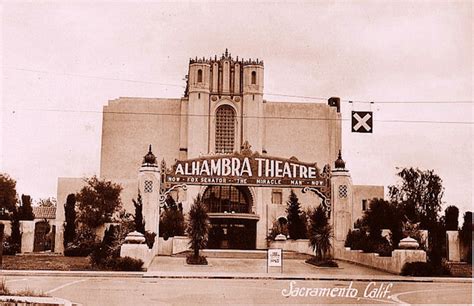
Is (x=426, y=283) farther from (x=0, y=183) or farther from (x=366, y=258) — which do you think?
(x=0, y=183)

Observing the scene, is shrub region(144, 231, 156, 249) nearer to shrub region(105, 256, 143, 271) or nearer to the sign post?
shrub region(105, 256, 143, 271)

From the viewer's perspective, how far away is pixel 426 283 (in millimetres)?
24391

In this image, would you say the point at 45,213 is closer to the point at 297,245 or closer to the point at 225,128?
the point at 225,128

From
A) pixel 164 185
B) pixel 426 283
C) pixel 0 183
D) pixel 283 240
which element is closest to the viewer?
pixel 426 283

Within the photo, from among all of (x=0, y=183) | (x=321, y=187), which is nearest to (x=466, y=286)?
(x=321, y=187)

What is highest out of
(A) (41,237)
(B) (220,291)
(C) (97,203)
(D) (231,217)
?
(C) (97,203)

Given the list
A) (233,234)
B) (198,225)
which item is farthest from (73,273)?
(233,234)

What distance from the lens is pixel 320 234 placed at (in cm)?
3105

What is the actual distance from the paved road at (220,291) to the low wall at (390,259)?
3.24m

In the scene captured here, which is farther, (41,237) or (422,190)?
(422,190)

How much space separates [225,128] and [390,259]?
37204mm

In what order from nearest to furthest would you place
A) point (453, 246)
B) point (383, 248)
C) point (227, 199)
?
point (383, 248)
point (453, 246)
point (227, 199)

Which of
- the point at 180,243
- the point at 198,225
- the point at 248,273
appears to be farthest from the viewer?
the point at 180,243

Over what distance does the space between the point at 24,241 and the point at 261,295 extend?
28197 millimetres
